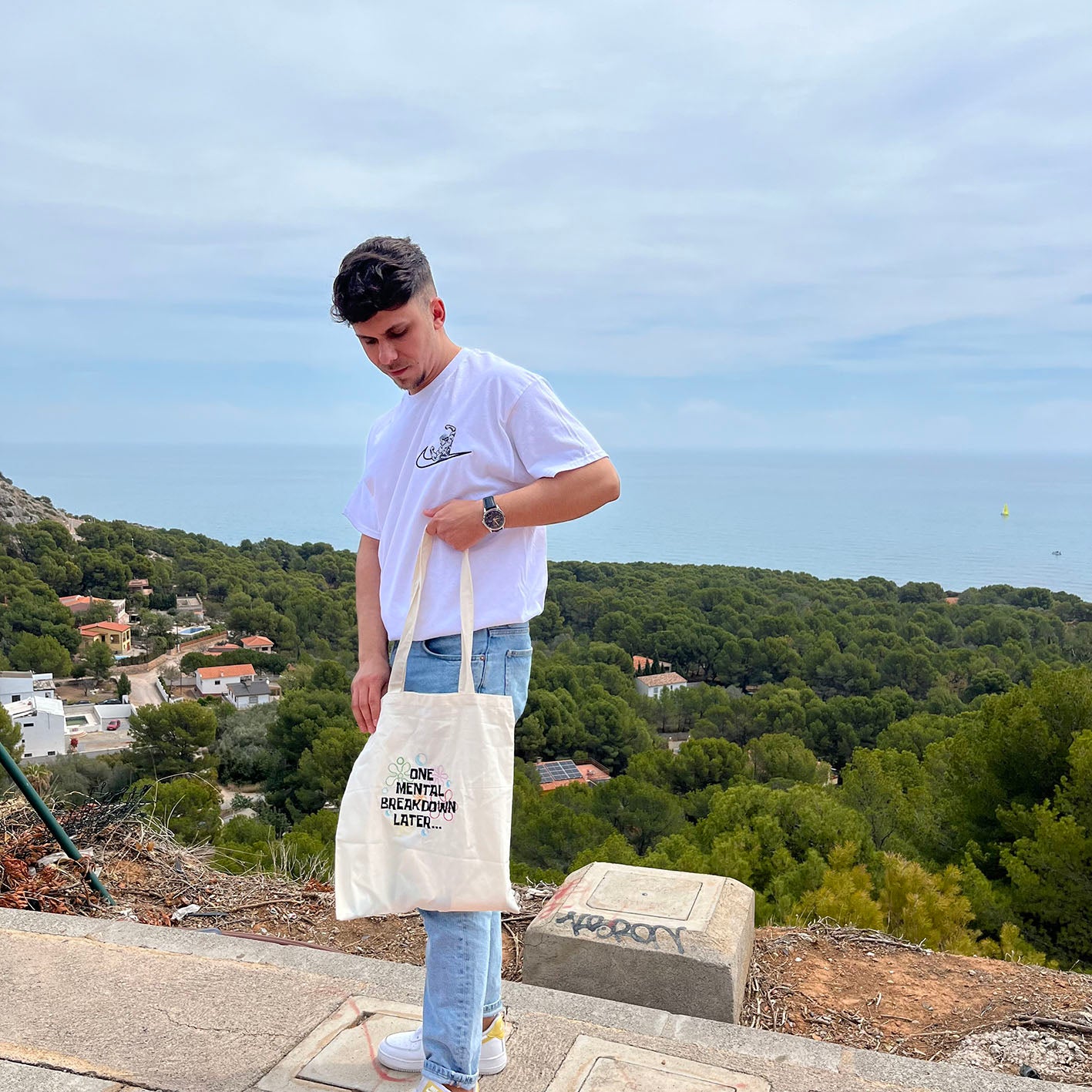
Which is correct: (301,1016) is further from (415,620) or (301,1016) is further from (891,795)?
(891,795)

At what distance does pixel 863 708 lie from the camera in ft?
86.3

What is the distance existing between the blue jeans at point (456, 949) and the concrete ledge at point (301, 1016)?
0.23 m

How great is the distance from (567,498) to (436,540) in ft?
0.76

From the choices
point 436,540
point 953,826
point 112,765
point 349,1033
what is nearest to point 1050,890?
point 953,826

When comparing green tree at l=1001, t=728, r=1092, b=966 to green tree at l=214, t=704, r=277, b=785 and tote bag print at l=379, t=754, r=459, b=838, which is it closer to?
tote bag print at l=379, t=754, r=459, b=838

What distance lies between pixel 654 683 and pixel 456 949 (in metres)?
33.1

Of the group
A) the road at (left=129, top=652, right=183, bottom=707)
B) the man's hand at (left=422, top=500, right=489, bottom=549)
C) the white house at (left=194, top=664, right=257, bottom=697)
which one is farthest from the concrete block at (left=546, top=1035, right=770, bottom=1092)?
the road at (left=129, top=652, right=183, bottom=707)

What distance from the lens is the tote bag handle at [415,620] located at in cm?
143

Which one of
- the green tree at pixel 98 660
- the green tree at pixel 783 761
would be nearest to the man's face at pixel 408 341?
the green tree at pixel 783 761

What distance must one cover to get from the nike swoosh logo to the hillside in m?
50.2

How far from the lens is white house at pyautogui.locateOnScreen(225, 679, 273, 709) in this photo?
102 feet

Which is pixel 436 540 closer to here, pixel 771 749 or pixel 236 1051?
A: pixel 236 1051

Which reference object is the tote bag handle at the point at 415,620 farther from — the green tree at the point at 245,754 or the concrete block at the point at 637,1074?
the green tree at the point at 245,754

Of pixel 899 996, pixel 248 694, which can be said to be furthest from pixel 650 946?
pixel 248 694
